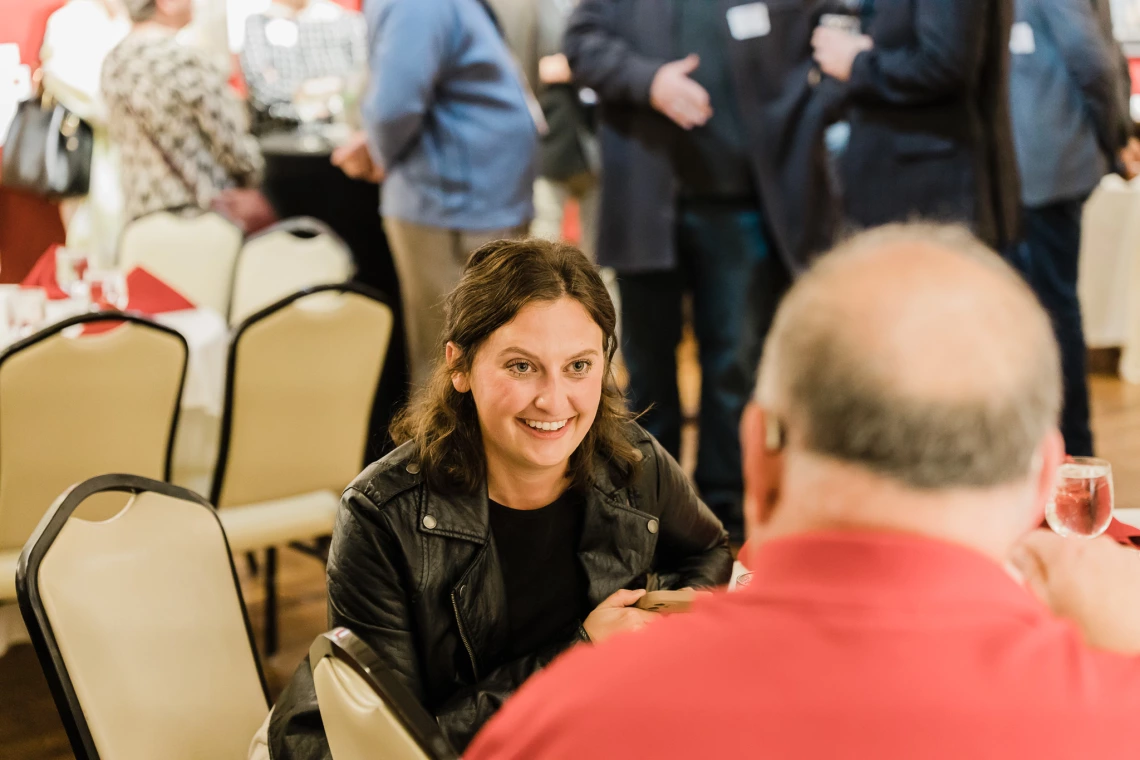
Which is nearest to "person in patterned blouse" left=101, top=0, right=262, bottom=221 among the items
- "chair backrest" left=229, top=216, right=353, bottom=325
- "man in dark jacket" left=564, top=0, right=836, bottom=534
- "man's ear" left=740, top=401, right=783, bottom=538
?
"chair backrest" left=229, top=216, right=353, bottom=325

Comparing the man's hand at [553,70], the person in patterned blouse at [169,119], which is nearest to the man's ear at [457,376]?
the person in patterned blouse at [169,119]

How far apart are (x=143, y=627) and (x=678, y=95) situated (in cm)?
229

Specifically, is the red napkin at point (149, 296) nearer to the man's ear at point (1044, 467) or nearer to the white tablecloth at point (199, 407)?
the white tablecloth at point (199, 407)

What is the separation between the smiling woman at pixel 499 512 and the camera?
1551 mm

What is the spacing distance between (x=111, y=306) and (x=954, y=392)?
9.49 feet

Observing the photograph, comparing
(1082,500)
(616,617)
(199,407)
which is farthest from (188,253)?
(1082,500)

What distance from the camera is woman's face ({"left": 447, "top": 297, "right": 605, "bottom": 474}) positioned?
1633 millimetres

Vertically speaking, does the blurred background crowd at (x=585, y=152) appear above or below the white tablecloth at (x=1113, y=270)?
above

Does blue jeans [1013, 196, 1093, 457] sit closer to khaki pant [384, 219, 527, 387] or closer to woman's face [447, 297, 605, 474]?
khaki pant [384, 219, 527, 387]

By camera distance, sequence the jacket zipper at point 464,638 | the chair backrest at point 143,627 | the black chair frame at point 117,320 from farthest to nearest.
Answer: the black chair frame at point 117,320
the jacket zipper at point 464,638
the chair backrest at point 143,627

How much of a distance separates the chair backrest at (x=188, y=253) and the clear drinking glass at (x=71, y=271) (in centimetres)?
84

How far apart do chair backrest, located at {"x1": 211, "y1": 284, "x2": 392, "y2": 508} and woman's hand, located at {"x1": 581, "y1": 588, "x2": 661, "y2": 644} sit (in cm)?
146

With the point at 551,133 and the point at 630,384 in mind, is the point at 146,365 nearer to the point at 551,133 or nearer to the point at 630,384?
the point at 630,384

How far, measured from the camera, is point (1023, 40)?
4.04 metres
